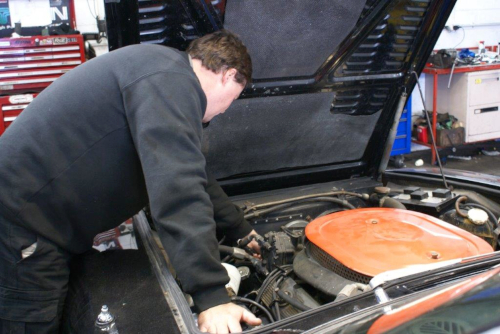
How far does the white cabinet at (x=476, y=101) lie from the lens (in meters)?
5.03

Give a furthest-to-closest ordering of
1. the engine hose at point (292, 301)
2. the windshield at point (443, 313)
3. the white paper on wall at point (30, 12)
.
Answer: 1. the white paper on wall at point (30, 12)
2. the engine hose at point (292, 301)
3. the windshield at point (443, 313)

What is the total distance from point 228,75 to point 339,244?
0.61 meters

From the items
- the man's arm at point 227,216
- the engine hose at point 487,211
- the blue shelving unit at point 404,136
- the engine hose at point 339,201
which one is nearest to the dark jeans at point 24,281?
the man's arm at point 227,216

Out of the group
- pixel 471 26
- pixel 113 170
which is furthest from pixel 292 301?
pixel 471 26

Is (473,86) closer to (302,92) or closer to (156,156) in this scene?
(302,92)

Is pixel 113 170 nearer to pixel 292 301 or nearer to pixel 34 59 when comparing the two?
pixel 292 301

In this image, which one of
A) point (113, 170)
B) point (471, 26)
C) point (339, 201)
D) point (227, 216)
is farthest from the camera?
point (471, 26)

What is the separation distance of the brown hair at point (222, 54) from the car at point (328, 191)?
0.16 metres

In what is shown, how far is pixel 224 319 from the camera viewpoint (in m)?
1.02

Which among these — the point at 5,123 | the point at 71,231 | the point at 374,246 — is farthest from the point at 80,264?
the point at 5,123

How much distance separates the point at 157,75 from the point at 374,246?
2.61 ft

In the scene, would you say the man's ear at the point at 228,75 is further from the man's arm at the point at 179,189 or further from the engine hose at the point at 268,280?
the engine hose at the point at 268,280

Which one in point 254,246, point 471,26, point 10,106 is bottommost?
A: point 10,106

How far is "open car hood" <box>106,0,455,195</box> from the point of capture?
1453 mm
